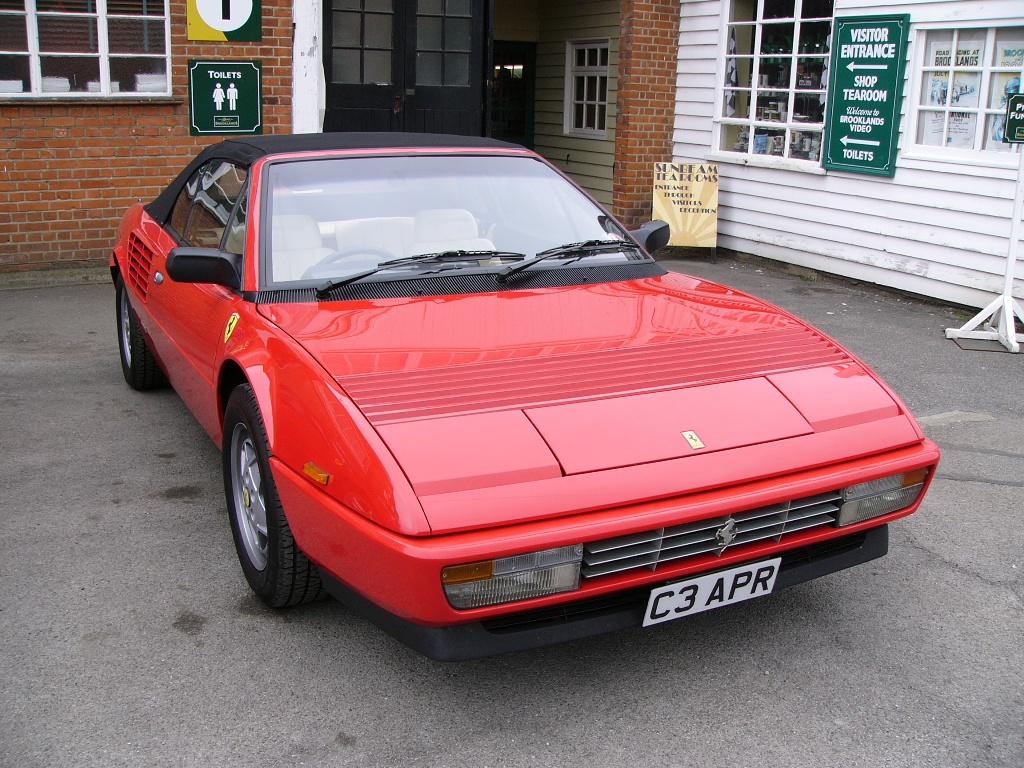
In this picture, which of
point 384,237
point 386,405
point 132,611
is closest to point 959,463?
point 384,237

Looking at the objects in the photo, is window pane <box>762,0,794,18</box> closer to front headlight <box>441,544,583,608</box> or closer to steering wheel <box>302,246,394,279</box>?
steering wheel <box>302,246,394,279</box>

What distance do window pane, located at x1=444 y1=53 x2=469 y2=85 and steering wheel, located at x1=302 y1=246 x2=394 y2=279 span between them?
7.22 metres

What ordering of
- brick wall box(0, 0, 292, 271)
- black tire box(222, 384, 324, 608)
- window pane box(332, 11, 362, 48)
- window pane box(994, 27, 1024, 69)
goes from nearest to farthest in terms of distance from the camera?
black tire box(222, 384, 324, 608)
window pane box(994, 27, 1024, 69)
brick wall box(0, 0, 292, 271)
window pane box(332, 11, 362, 48)

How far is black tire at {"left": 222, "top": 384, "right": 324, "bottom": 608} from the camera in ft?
10.1

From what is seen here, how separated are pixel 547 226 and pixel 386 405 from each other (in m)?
1.56

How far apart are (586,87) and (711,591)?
39.4ft

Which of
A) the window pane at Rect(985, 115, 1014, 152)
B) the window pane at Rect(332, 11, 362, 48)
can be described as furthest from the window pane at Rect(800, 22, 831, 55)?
the window pane at Rect(332, 11, 362, 48)

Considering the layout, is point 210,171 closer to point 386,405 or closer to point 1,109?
point 386,405

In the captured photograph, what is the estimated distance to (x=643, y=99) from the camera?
444 inches

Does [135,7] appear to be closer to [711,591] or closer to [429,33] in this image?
[429,33]

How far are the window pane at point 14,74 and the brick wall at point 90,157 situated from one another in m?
0.14

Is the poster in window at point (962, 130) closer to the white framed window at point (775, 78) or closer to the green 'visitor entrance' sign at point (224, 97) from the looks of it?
the white framed window at point (775, 78)

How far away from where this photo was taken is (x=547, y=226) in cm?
407

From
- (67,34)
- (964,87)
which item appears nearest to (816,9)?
(964,87)
